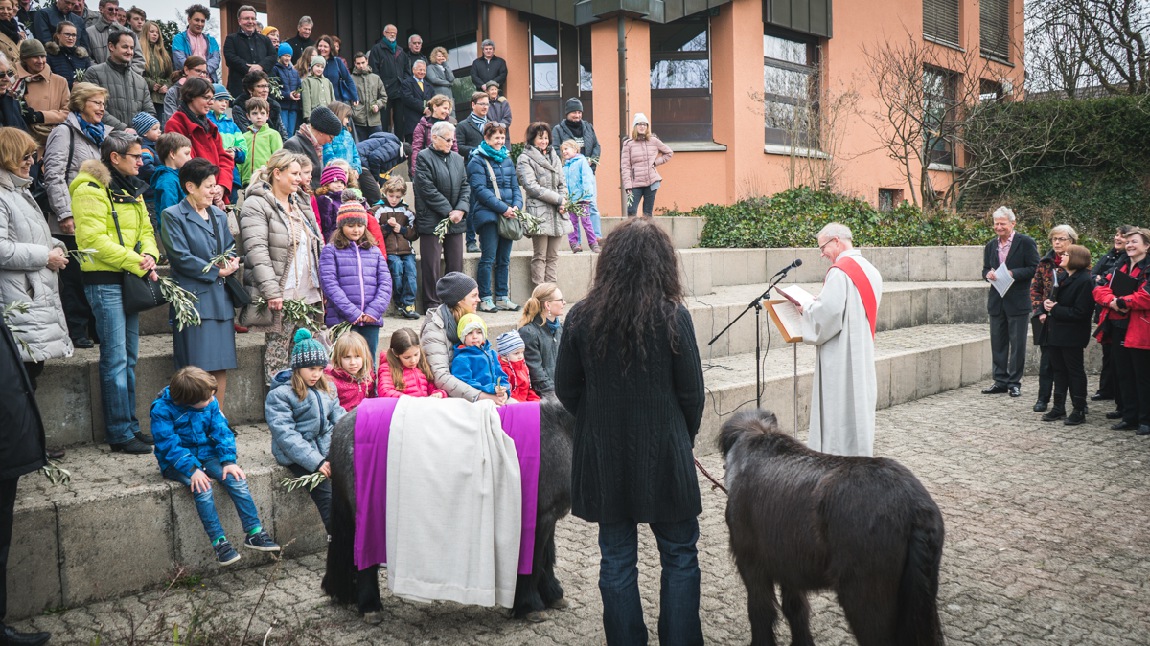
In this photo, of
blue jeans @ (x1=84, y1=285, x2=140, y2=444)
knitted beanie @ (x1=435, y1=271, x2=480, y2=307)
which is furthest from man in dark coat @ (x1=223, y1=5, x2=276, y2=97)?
knitted beanie @ (x1=435, y1=271, x2=480, y2=307)

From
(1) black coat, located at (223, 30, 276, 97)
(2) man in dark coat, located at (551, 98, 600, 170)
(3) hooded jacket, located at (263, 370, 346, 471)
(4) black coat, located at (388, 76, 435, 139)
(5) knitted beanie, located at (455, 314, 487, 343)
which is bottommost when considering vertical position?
(3) hooded jacket, located at (263, 370, 346, 471)

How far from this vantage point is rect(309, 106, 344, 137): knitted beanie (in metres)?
9.10

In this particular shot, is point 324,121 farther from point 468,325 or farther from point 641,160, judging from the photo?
point 641,160

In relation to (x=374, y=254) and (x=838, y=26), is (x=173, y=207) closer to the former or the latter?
(x=374, y=254)

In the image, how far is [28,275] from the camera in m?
5.50

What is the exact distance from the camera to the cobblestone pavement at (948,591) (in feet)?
15.3

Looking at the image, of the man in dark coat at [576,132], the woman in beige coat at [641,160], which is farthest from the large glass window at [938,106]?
the man in dark coat at [576,132]

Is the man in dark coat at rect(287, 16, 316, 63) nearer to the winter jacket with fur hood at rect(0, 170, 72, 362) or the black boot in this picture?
the winter jacket with fur hood at rect(0, 170, 72, 362)

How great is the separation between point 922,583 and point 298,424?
12.5ft

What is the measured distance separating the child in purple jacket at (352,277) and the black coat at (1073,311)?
7.28 m

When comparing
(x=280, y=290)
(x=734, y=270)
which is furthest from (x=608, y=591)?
(x=734, y=270)

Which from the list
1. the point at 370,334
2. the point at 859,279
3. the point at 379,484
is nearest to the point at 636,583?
the point at 379,484

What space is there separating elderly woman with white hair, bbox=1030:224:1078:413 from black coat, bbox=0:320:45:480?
973cm

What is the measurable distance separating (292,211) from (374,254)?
0.73 meters
